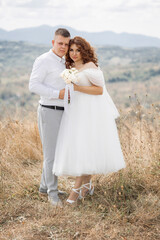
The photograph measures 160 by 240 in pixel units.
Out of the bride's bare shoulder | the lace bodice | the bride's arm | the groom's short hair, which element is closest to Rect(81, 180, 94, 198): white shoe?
the bride's arm

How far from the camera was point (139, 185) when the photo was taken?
158 inches

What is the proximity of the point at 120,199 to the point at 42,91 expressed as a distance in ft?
5.29

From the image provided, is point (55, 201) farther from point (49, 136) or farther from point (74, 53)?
point (74, 53)

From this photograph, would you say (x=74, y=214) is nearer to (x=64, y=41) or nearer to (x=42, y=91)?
(x=42, y=91)

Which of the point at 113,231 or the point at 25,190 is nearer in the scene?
the point at 113,231

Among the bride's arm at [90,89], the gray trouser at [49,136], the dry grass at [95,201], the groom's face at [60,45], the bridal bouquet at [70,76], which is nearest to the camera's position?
the dry grass at [95,201]

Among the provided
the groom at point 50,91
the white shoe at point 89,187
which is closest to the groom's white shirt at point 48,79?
the groom at point 50,91

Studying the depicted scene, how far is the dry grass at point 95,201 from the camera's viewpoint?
3.11 m

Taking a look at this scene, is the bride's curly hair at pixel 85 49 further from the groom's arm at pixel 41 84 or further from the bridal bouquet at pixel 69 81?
the groom's arm at pixel 41 84

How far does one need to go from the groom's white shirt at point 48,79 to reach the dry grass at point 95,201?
1310 mm

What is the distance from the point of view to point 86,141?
354 centimetres

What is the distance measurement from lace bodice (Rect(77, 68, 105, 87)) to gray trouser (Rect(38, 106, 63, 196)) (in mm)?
487

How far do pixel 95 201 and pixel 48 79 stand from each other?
1645 millimetres

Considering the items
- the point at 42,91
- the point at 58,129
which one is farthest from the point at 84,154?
the point at 42,91
